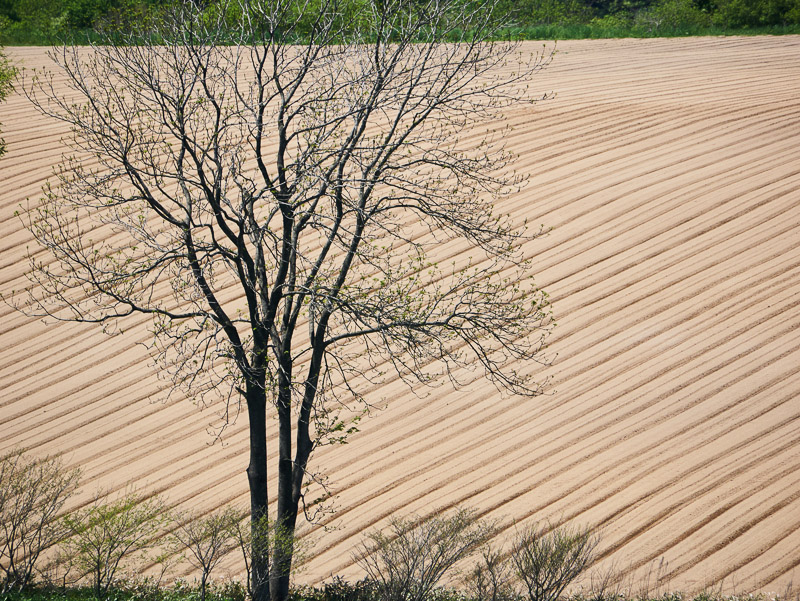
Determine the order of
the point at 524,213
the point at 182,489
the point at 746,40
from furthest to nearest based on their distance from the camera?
the point at 746,40
the point at 524,213
the point at 182,489

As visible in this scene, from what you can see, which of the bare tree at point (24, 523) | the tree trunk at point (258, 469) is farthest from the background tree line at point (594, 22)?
the tree trunk at point (258, 469)

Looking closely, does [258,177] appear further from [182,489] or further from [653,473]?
[653,473]

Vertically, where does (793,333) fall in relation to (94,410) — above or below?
below

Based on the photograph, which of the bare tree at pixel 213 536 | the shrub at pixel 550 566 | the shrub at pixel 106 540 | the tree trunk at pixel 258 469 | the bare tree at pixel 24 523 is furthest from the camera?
the bare tree at pixel 24 523

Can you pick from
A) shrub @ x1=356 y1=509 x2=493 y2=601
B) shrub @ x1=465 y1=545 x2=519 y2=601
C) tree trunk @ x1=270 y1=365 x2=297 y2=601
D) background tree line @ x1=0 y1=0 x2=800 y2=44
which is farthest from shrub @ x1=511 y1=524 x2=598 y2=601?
background tree line @ x1=0 y1=0 x2=800 y2=44

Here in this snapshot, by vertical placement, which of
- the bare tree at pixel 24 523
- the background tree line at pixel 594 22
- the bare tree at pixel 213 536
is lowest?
the bare tree at pixel 213 536

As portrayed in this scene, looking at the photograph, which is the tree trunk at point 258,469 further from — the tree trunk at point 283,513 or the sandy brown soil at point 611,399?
the sandy brown soil at point 611,399

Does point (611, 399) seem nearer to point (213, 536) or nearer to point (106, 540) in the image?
point (213, 536)

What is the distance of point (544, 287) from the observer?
10.4m

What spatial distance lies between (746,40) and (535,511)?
1543 cm

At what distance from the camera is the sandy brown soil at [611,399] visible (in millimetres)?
7234

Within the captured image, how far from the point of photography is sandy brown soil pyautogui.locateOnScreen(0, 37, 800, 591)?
7234 millimetres

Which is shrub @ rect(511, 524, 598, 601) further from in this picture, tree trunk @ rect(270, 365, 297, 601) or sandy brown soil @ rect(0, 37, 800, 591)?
tree trunk @ rect(270, 365, 297, 601)

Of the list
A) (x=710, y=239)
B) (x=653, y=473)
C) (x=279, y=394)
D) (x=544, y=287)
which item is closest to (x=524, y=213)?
(x=544, y=287)
